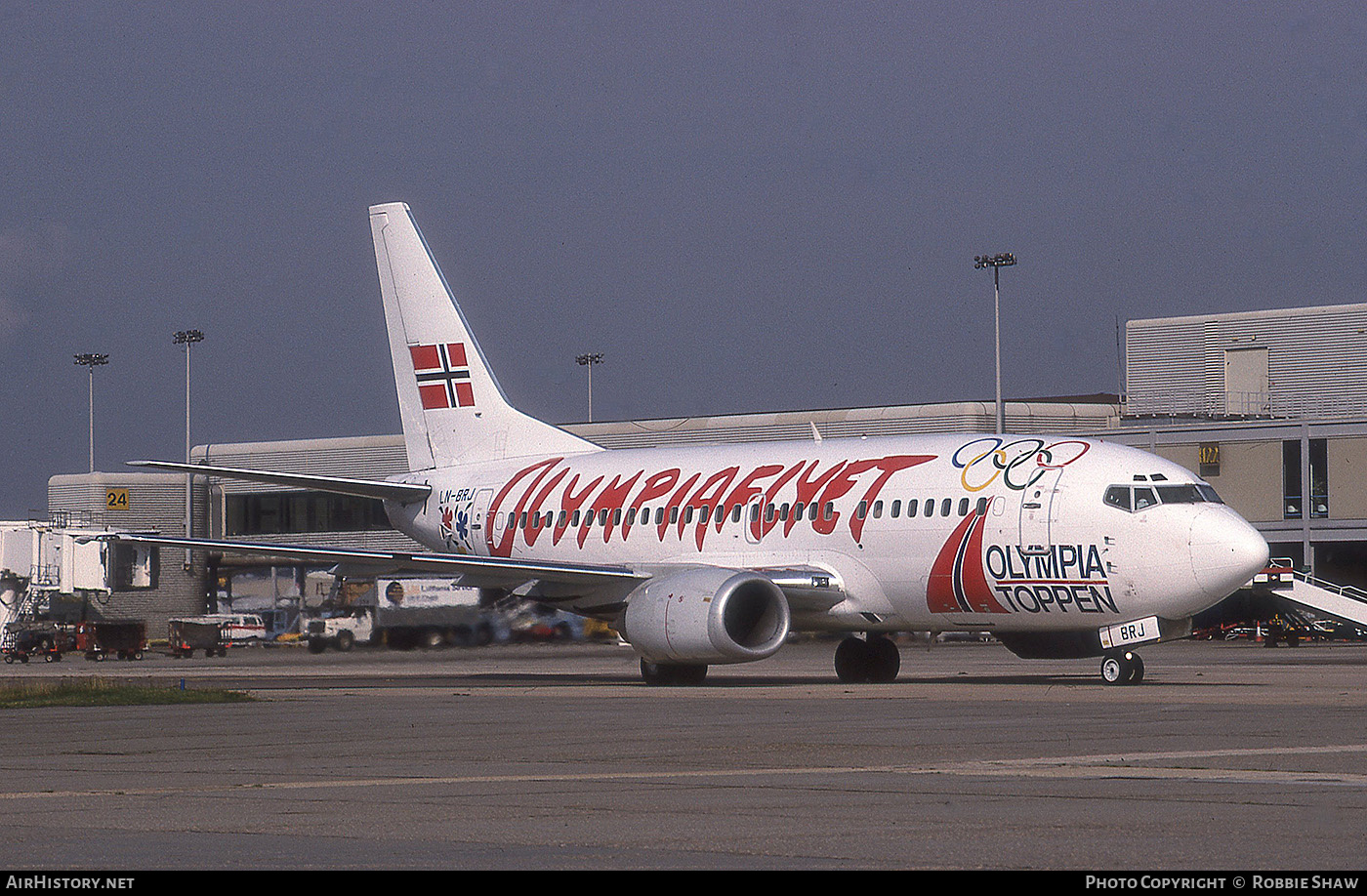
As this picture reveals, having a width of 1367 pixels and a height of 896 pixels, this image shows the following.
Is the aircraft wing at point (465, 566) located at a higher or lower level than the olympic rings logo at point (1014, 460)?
lower

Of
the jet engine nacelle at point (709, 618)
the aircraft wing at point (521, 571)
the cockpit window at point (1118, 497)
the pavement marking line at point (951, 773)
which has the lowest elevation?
the pavement marking line at point (951, 773)

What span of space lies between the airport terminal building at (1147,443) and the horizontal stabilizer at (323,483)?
80.9 feet

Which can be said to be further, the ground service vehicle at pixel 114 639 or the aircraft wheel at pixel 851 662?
the ground service vehicle at pixel 114 639

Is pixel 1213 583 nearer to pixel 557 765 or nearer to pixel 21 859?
pixel 557 765

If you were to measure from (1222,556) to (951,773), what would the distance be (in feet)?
47.8

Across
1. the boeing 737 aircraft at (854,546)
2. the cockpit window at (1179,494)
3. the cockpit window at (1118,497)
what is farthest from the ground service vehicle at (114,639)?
the cockpit window at (1179,494)

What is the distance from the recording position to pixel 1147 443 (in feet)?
236

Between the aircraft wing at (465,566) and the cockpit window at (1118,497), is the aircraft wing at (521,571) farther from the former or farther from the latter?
the cockpit window at (1118,497)

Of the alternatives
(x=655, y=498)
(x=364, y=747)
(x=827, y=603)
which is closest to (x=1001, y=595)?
(x=827, y=603)

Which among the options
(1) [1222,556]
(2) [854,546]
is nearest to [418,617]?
(2) [854,546]

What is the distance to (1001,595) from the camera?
2911 centimetres

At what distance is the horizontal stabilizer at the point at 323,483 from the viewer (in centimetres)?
3341

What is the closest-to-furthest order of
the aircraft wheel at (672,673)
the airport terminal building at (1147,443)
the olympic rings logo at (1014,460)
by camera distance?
the olympic rings logo at (1014,460) → the aircraft wheel at (672,673) → the airport terminal building at (1147,443)

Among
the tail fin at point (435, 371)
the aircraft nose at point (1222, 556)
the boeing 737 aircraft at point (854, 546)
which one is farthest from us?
the tail fin at point (435, 371)
